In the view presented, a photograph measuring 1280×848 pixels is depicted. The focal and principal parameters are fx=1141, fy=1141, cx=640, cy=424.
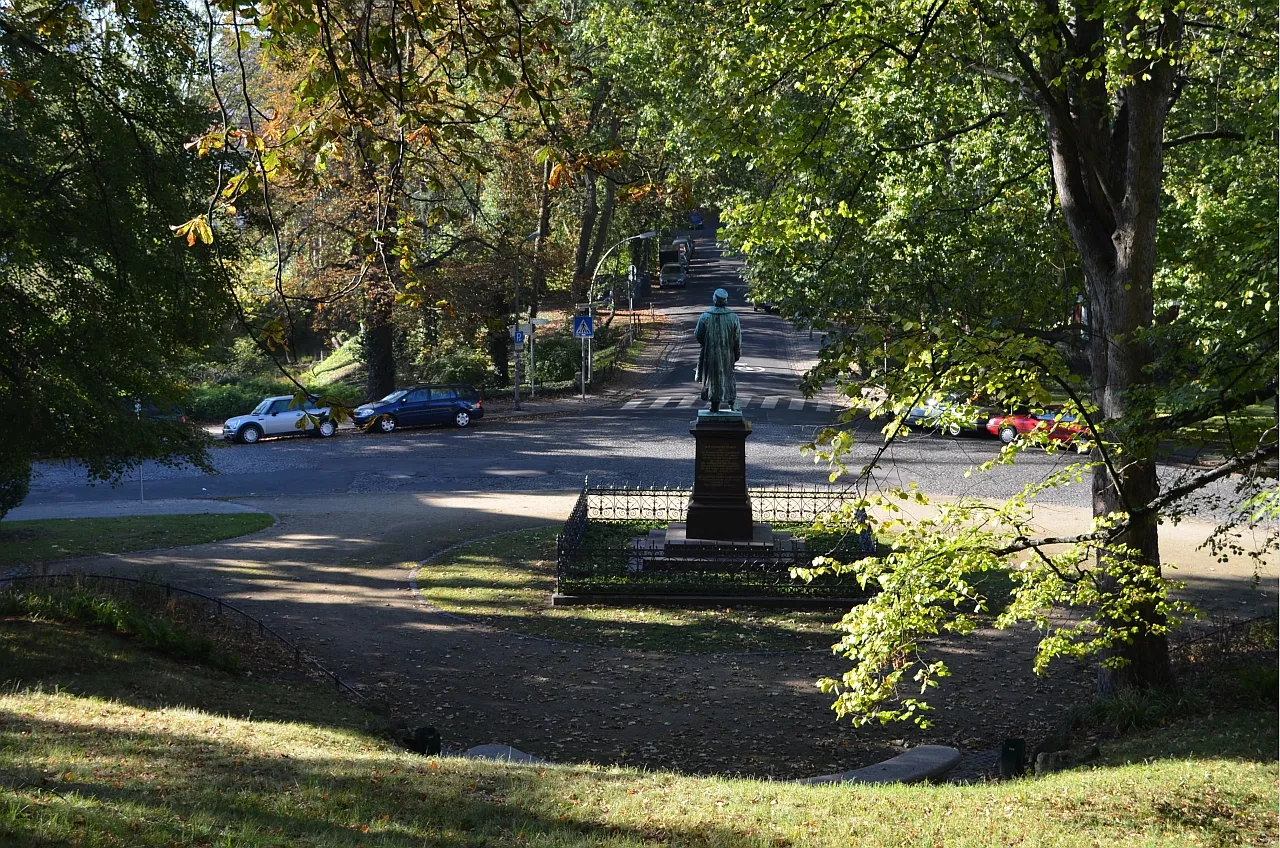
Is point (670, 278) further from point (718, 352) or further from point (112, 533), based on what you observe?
point (718, 352)

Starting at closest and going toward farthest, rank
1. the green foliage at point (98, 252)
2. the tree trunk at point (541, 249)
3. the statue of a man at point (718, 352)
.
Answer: the green foliage at point (98, 252) < the statue of a man at point (718, 352) < the tree trunk at point (541, 249)

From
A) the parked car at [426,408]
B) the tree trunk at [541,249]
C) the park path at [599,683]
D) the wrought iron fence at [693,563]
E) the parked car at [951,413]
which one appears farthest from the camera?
the tree trunk at [541,249]

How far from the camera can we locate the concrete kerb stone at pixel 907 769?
10453 mm

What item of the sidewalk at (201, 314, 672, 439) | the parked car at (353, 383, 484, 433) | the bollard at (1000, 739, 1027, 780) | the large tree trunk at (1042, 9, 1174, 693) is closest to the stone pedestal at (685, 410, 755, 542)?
the large tree trunk at (1042, 9, 1174, 693)

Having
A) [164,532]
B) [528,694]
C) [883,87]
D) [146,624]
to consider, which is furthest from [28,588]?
[883,87]

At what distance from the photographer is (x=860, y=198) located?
17.3 m

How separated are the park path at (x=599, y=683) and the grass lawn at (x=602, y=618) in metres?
0.41

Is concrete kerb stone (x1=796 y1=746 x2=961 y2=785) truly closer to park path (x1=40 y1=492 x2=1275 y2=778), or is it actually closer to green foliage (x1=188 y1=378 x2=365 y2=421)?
park path (x1=40 y1=492 x2=1275 y2=778)

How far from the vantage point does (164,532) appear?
22.3 meters

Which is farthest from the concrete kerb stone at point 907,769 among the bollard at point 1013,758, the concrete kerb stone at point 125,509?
the concrete kerb stone at point 125,509

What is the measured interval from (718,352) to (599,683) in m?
6.92

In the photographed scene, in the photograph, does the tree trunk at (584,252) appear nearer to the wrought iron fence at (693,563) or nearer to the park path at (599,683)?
the wrought iron fence at (693,563)

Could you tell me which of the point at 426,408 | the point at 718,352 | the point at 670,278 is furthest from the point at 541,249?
the point at 670,278

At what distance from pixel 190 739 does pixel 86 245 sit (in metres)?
8.69
